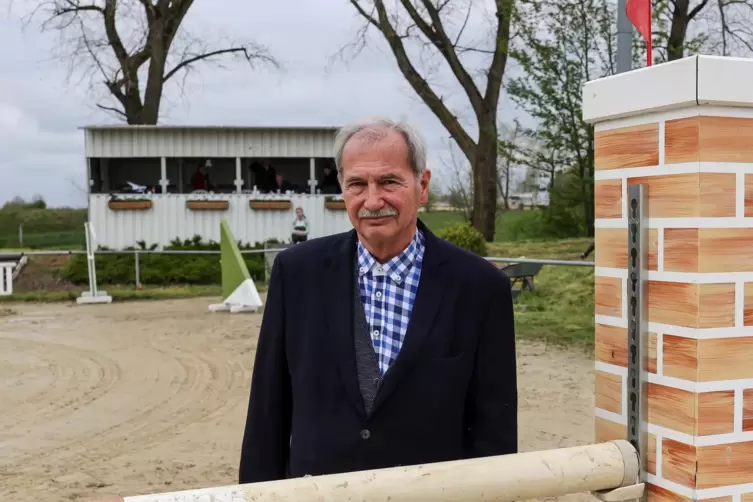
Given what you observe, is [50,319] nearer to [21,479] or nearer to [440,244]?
[21,479]

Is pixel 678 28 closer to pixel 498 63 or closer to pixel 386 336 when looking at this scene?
pixel 498 63

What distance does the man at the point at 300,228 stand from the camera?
619 inches

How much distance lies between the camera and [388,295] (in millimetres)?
1808

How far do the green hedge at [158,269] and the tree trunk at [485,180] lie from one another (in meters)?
6.25

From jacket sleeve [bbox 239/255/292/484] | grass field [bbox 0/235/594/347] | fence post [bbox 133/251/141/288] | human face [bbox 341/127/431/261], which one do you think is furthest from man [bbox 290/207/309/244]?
human face [bbox 341/127/431/261]

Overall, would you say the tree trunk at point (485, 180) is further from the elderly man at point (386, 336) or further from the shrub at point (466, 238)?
the elderly man at point (386, 336)

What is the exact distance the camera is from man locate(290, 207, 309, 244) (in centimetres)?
1571

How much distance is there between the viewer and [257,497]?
1.22 m

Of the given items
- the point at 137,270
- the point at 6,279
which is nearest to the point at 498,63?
the point at 137,270

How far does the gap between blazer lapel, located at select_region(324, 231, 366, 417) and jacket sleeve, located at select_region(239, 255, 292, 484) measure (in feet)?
0.49

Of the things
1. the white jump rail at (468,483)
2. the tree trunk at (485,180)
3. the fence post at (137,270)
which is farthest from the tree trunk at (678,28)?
the white jump rail at (468,483)

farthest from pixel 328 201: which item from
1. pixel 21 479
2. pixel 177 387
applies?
pixel 21 479

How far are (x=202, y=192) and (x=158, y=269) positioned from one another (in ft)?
8.06

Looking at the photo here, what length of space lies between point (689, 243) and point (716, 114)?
0.76 ft
